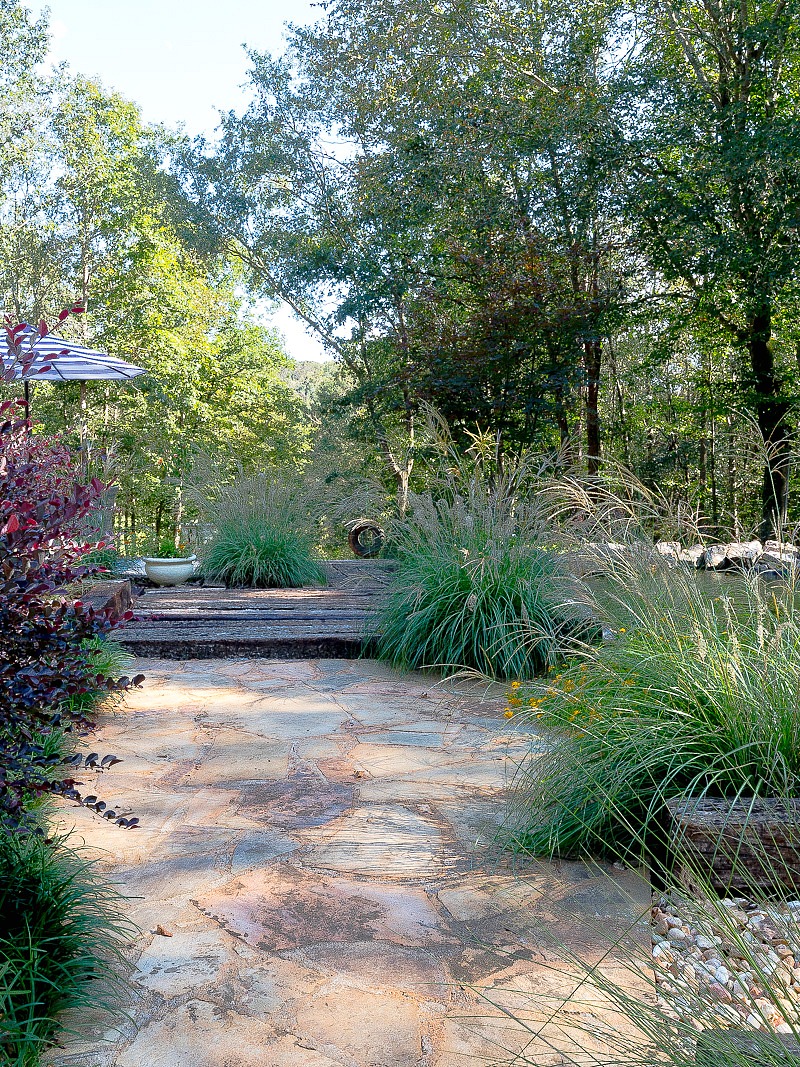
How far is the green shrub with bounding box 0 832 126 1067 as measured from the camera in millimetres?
1459

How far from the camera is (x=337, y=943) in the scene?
188 cm

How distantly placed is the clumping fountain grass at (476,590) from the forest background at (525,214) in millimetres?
939

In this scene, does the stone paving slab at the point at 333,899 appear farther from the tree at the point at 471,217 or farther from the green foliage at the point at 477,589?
the tree at the point at 471,217

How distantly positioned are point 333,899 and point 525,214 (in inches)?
408

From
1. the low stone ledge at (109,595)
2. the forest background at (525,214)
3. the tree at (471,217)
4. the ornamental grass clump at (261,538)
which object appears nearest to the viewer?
the low stone ledge at (109,595)

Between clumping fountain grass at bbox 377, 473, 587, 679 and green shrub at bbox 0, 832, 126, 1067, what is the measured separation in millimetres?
2566

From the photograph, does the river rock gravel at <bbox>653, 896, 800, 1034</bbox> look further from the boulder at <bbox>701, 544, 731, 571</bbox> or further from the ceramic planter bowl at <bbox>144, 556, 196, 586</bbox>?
the ceramic planter bowl at <bbox>144, 556, 196, 586</bbox>

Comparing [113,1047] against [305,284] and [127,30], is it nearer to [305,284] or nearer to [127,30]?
[305,284]

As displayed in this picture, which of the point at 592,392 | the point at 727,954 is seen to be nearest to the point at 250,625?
the point at 727,954

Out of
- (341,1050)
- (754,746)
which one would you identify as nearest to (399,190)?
(754,746)

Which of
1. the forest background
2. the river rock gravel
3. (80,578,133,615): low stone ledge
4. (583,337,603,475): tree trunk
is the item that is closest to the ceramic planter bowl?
the forest background

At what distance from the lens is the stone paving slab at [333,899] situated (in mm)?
1551

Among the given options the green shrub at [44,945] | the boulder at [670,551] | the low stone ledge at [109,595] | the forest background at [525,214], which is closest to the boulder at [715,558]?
the forest background at [525,214]

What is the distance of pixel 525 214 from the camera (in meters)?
11.0
